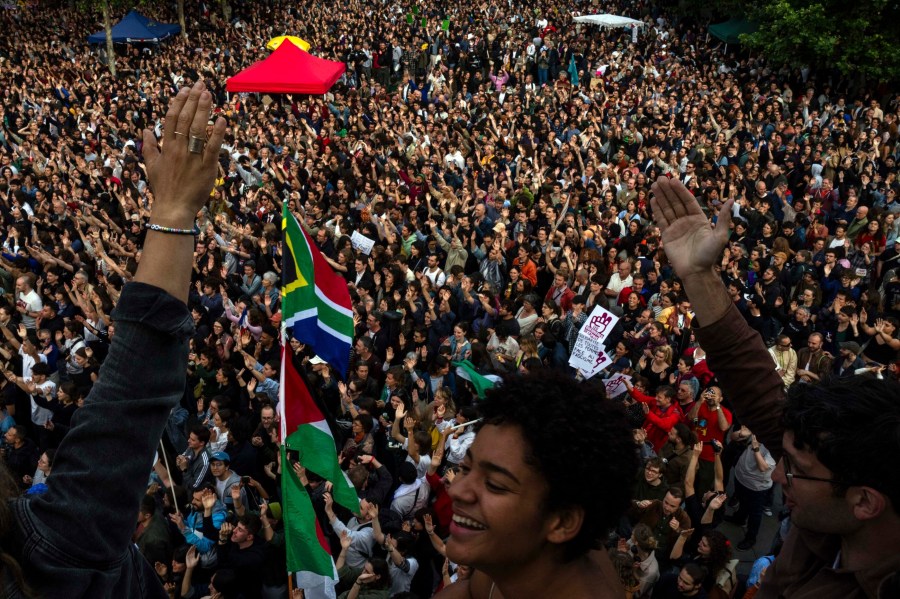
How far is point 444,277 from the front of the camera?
10.2m

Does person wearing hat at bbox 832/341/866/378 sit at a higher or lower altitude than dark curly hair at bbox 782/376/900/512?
lower

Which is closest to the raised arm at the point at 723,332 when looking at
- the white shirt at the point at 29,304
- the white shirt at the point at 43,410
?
the white shirt at the point at 43,410

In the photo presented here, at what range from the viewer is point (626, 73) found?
2166 cm

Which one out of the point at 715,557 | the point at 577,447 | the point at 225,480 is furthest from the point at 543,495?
the point at 225,480

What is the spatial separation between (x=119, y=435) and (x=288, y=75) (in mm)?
17731

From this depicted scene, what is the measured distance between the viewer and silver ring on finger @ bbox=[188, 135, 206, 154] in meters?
1.50

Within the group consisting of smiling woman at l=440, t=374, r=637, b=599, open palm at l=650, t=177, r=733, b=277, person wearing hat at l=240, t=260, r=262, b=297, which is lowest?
person wearing hat at l=240, t=260, r=262, b=297

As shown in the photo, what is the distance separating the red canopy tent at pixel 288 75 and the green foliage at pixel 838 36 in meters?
12.3

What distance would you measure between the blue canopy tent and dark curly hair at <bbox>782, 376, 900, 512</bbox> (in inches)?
1231

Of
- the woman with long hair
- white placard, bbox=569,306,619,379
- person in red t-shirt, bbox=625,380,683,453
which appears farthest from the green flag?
the woman with long hair

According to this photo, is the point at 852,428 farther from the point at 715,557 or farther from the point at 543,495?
the point at 715,557

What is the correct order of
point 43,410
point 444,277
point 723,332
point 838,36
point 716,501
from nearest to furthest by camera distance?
point 723,332 → point 716,501 → point 43,410 → point 444,277 → point 838,36

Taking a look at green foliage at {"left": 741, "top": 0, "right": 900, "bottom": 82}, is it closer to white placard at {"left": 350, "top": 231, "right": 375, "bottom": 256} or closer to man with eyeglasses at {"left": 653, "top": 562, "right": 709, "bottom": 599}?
white placard at {"left": 350, "top": 231, "right": 375, "bottom": 256}

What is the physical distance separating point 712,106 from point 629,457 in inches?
683
